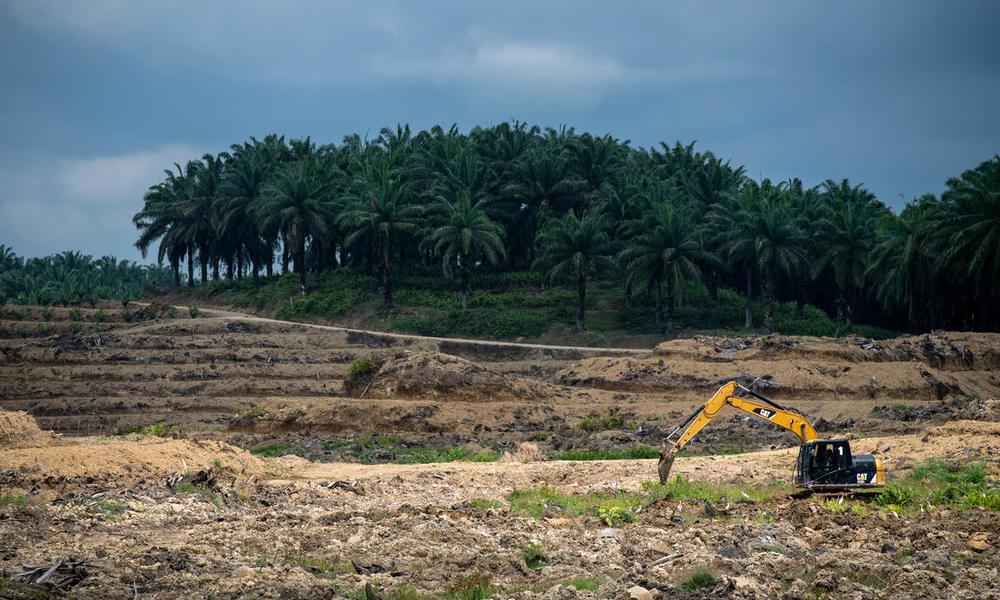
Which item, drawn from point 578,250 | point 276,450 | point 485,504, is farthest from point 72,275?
point 485,504

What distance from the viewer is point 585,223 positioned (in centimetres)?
6400

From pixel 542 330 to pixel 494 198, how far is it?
43.2 feet

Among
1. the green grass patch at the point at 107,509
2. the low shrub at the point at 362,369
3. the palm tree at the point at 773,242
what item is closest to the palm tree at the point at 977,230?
the palm tree at the point at 773,242

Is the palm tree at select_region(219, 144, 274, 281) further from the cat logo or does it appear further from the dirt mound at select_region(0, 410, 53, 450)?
the cat logo

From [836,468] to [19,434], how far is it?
71.5 ft

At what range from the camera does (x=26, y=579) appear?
1562cm

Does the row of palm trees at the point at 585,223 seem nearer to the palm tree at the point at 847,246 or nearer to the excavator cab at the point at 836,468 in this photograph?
the palm tree at the point at 847,246

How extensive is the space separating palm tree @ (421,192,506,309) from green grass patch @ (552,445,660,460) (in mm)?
31943

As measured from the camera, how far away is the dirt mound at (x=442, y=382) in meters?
45.1

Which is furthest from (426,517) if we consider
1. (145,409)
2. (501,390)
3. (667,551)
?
(145,409)

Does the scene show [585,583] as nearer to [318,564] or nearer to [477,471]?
[318,564]

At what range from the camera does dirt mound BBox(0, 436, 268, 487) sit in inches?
1009

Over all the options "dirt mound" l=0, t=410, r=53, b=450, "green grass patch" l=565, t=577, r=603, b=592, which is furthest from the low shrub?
"green grass patch" l=565, t=577, r=603, b=592

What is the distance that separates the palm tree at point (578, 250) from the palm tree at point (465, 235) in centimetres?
433
